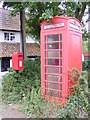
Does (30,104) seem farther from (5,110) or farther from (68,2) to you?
(68,2)

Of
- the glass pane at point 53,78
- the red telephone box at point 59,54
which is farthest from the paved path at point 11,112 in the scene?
the glass pane at point 53,78

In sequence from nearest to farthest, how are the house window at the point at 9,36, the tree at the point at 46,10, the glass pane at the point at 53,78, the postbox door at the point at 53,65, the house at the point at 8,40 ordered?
1. the postbox door at the point at 53,65
2. the glass pane at the point at 53,78
3. the tree at the point at 46,10
4. the house at the point at 8,40
5. the house window at the point at 9,36

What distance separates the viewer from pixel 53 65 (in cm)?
387

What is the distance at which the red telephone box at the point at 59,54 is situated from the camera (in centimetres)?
359

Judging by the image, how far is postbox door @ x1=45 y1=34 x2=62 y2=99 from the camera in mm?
3734

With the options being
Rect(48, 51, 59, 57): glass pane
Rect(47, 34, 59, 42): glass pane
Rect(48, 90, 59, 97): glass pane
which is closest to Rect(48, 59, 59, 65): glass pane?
Rect(48, 51, 59, 57): glass pane

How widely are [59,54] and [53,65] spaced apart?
37cm

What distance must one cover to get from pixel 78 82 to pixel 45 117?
4.06ft

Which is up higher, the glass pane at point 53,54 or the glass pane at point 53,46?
the glass pane at point 53,46

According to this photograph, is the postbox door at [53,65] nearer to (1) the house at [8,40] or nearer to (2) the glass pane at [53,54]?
(2) the glass pane at [53,54]

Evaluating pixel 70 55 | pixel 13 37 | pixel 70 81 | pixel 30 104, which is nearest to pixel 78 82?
pixel 70 81

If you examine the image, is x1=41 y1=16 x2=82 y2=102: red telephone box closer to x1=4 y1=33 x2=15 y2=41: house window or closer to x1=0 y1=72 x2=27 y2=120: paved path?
x1=0 y1=72 x2=27 y2=120: paved path

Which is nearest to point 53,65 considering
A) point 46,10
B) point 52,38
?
point 52,38

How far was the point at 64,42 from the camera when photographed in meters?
3.60
